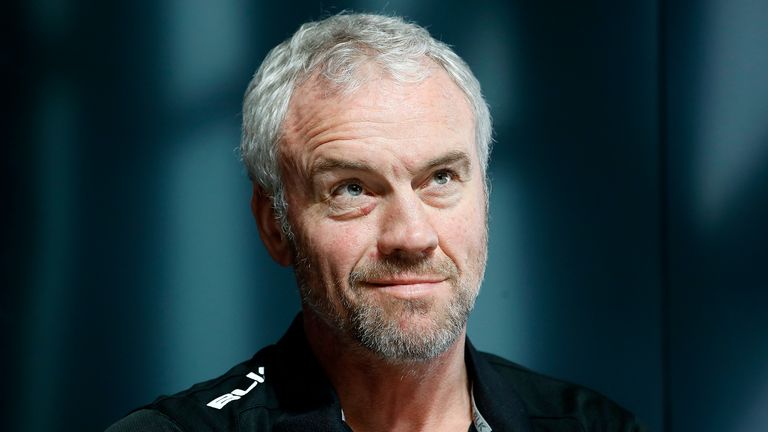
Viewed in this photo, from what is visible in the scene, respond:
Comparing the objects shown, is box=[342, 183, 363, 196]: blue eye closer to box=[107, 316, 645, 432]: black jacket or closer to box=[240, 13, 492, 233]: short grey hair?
box=[240, 13, 492, 233]: short grey hair

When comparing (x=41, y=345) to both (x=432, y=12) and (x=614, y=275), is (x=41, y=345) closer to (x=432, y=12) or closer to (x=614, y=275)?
(x=432, y=12)

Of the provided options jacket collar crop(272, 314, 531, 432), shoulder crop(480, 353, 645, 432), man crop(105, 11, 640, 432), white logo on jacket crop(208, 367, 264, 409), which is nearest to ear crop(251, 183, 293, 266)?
man crop(105, 11, 640, 432)

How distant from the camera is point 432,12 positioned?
2.78m

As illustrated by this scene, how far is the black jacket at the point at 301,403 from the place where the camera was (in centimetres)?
213

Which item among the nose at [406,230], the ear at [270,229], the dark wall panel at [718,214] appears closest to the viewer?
the nose at [406,230]

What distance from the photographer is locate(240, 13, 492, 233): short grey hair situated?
2.14 metres

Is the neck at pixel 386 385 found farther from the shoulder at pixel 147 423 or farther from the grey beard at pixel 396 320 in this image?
the shoulder at pixel 147 423

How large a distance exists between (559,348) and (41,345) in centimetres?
128

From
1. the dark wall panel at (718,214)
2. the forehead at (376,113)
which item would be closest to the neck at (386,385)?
the forehead at (376,113)

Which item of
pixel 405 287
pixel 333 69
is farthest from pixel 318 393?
pixel 333 69

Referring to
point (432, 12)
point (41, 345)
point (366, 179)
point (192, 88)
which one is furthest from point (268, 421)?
point (432, 12)

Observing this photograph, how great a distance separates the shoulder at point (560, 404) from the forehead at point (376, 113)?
0.56 meters

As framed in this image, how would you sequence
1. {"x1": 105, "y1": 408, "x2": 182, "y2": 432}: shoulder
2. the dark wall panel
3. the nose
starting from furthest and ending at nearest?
1. the dark wall panel
2. {"x1": 105, "y1": 408, "x2": 182, "y2": 432}: shoulder
3. the nose

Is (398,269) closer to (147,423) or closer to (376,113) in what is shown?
(376,113)
